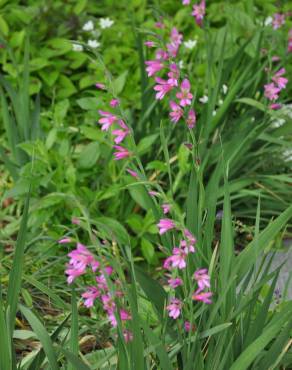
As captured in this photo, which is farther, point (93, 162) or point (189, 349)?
point (93, 162)

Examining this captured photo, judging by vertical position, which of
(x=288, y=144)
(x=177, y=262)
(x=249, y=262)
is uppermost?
(x=177, y=262)

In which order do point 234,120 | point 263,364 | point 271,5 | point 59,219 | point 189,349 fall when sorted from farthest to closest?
1. point 271,5
2. point 234,120
3. point 59,219
4. point 263,364
5. point 189,349

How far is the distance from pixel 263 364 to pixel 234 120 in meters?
1.65

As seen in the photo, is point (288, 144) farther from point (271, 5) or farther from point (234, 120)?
point (271, 5)

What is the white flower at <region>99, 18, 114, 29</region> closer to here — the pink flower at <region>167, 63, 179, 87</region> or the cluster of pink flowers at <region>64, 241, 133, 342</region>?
the pink flower at <region>167, 63, 179, 87</region>

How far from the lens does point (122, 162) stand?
319cm

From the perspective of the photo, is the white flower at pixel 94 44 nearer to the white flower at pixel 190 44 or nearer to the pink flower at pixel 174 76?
the white flower at pixel 190 44

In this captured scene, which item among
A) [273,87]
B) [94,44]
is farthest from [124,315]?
[94,44]

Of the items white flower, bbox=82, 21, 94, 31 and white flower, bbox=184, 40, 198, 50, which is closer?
white flower, bbox=184, 40, 198, 50

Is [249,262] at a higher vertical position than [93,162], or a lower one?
higher

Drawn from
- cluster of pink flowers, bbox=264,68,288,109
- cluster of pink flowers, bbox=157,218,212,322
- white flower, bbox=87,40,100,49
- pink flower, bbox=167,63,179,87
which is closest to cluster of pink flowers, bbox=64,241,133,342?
cluster of pink flowers, bbox=157,218,212,322

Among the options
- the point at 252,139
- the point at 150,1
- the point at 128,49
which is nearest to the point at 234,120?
the point at 252,139

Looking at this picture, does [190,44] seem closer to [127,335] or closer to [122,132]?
[122,132]

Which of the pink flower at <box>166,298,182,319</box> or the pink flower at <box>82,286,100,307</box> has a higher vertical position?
the pink flower at <box>82,286,100,307</box>
